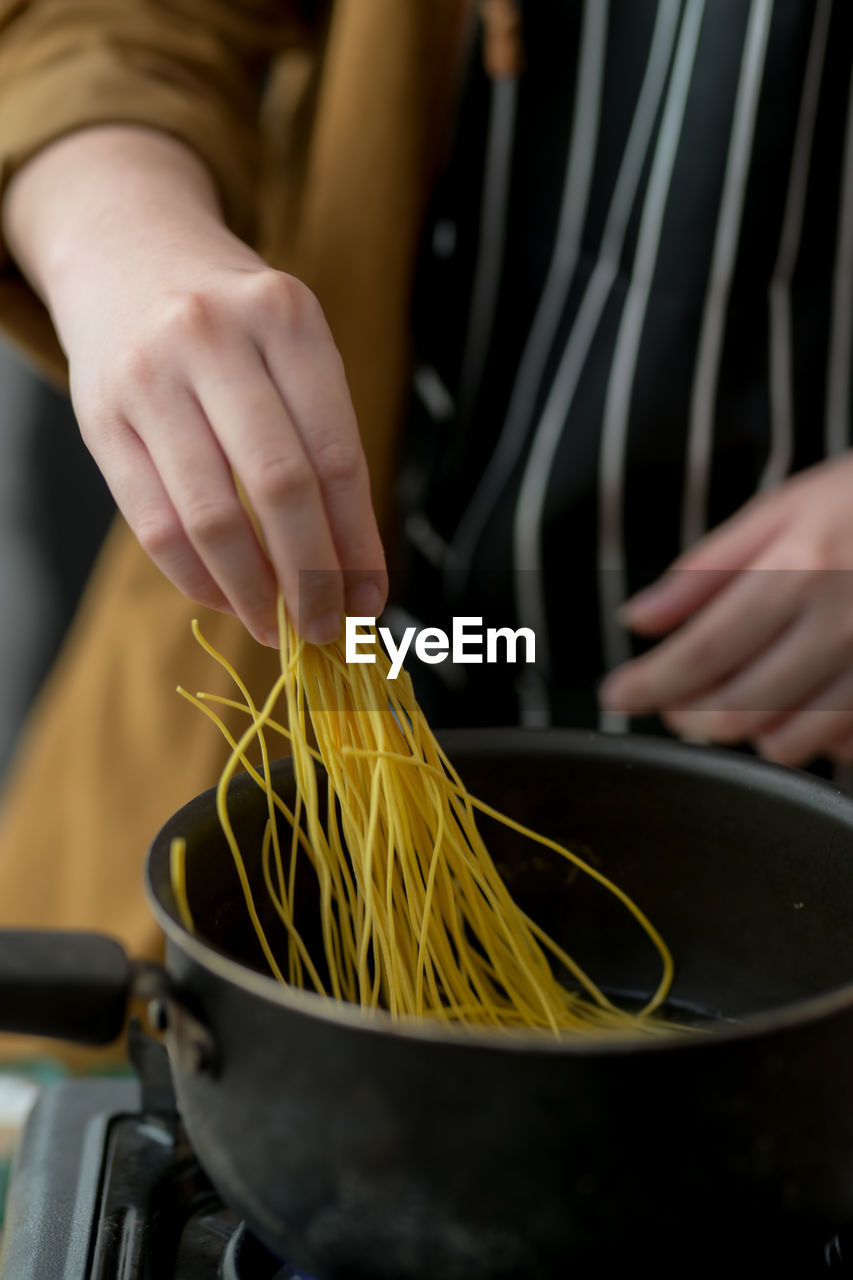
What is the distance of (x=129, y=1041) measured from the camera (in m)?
0.52

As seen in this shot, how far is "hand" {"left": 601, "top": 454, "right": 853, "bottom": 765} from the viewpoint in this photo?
28.0 inches

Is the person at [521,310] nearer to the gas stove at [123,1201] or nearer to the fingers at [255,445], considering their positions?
the fingers at [255,445]

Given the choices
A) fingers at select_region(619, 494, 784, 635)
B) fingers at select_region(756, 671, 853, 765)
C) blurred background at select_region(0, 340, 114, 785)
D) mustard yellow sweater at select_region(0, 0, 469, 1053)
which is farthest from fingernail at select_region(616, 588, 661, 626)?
blurred background at select_region(0, 340, 114, 785)

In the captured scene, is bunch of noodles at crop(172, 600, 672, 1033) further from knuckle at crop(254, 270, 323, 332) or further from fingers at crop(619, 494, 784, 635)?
fingers at crop(619, 494, 784, 635)

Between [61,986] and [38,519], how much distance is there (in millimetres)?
1322

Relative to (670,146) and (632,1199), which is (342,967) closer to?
(632,1199)

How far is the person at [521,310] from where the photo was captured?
0.72 metres

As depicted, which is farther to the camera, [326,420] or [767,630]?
[767,630]

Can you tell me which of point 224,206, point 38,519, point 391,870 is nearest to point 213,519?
point 391,870

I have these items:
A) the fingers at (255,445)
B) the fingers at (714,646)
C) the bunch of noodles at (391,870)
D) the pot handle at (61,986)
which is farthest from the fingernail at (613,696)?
the pot handle at (61,986)

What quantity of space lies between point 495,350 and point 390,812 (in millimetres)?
470

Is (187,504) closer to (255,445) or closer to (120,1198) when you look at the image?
(255,445)

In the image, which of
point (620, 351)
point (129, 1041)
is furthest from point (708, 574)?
point (129, 1041)

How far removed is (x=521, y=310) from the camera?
883 millimetres
